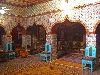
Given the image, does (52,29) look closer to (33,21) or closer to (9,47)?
(33,21)

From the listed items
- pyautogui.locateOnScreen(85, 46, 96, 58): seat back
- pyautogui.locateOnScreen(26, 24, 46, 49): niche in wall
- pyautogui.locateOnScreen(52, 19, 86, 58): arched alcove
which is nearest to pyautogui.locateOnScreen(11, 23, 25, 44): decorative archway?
pyautogui.locateOnScreen(26, 24, 46, 49): niche in wall

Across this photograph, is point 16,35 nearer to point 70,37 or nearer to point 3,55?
point 3,55

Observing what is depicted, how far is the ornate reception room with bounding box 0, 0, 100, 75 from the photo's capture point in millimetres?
8172

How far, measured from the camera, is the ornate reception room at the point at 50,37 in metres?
8.17

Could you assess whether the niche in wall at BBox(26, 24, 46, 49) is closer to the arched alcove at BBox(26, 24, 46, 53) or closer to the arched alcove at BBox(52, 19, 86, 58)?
the arched alcove at BBox(26, 24, 46, 53)

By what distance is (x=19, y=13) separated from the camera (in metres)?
12.5

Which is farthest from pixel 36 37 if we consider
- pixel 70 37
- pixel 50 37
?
pixel 50 37

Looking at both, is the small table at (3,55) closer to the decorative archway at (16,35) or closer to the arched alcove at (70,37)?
the decorative archway at (16,35)

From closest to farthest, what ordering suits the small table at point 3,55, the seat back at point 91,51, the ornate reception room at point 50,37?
the seat back at point 91,51
the ornate reception room at point 50,37
the small table at point 3,55

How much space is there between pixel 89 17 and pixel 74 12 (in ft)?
3.88

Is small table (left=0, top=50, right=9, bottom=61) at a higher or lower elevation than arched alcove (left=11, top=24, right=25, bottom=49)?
lower

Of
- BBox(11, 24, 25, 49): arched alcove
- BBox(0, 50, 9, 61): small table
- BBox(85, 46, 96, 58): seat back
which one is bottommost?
BBox(0, 50, 9, 61): small table

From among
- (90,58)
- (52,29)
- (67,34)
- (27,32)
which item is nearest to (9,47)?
(27,32)

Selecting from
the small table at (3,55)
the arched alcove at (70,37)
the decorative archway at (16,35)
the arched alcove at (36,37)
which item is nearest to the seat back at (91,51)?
the arched alcove at (70,37)
